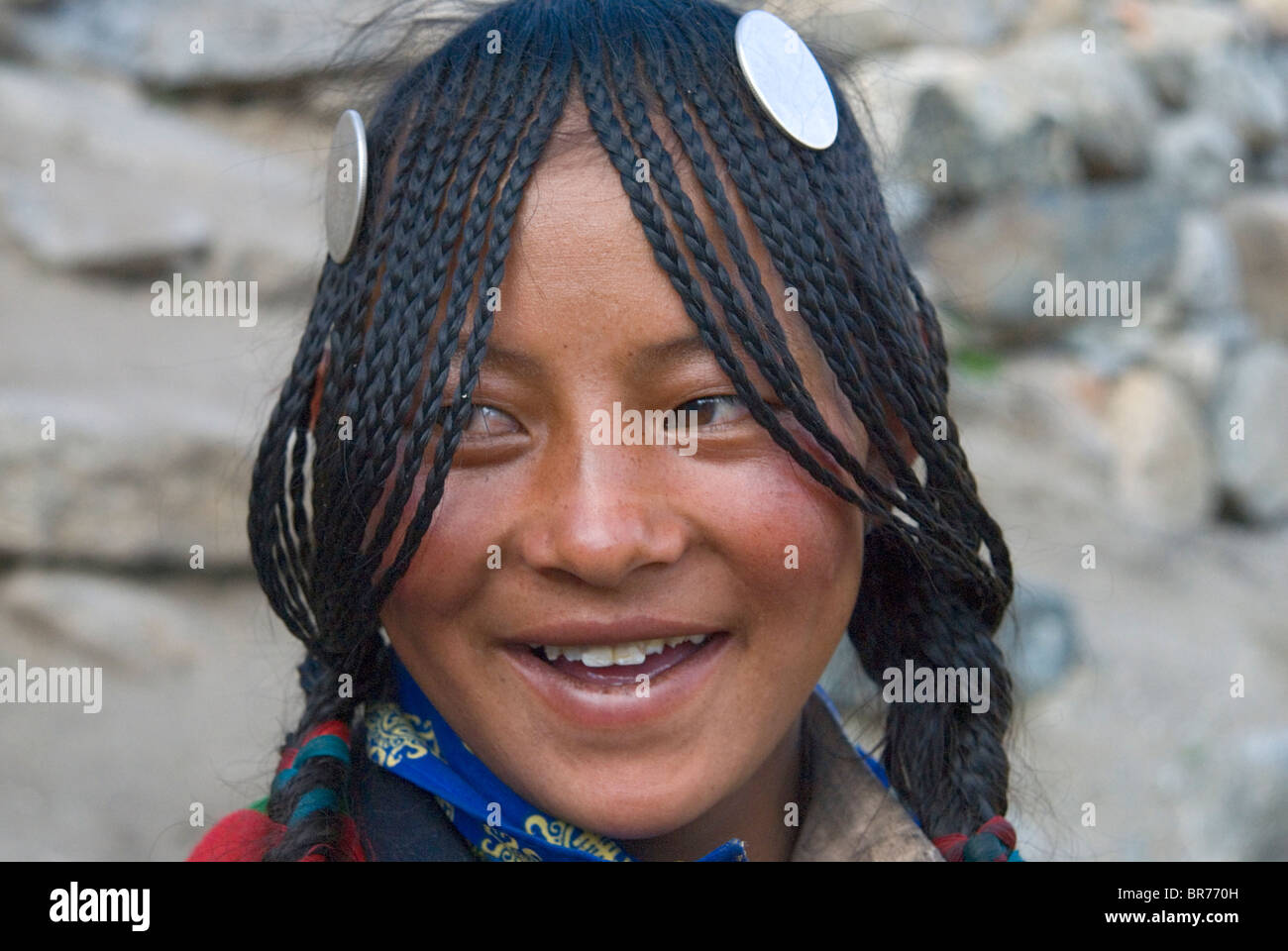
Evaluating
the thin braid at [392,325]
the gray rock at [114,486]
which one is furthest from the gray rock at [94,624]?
the thin braid at [392,325]

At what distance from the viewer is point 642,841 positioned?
1.52 metres

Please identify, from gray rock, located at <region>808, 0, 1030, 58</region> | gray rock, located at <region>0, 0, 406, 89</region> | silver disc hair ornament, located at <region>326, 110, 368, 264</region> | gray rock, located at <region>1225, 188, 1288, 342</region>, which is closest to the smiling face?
silver disc hair ornament, located at <region>326, 110, 368, 264</region>

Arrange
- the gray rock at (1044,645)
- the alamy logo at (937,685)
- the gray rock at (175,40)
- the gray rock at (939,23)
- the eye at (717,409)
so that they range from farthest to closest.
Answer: the gray rock at (939,23)
the gray rock at (175,40)
the gray rock at (1044,645)
the alamy logo at (937,685)
the eye at (717,409)

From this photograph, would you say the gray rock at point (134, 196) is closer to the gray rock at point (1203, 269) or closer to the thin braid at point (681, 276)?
the thin braid at point (681, 276)

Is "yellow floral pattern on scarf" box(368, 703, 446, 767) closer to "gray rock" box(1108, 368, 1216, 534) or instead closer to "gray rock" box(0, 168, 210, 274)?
"gray rock" box(0, 168, 210, 274)

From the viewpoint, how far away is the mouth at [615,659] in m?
1.38

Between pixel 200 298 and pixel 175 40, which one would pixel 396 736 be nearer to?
pixel 200 298

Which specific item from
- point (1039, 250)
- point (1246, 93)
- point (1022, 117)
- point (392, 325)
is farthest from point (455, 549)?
point (1246, 93)

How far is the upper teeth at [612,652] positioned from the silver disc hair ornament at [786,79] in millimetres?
567

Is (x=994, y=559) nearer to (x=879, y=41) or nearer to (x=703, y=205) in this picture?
(x=703, y=205)

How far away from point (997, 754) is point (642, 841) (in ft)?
1.70

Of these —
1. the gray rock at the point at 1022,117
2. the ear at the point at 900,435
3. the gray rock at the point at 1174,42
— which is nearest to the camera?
the ear at the point at 900,435

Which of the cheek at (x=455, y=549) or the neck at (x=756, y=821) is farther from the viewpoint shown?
the neck at (x=756, y=821)
